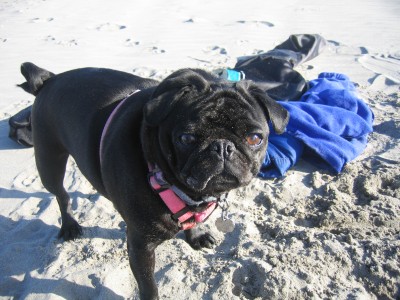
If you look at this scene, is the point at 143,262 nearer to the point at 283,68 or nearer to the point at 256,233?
the point at 256,233

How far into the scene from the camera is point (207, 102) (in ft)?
6.46

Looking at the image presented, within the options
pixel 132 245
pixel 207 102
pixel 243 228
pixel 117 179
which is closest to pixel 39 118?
pixel 117 179

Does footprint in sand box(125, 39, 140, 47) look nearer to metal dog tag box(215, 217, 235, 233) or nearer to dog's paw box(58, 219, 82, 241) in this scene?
dog's paw box(58, 219, 82, 241)

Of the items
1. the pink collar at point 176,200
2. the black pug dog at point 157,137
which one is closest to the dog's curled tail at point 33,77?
the black pug dog at point 157,137

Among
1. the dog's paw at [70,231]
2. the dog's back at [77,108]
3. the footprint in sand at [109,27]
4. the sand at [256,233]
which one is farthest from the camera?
the footprint in sand at [109,27]

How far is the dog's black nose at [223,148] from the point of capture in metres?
1.89

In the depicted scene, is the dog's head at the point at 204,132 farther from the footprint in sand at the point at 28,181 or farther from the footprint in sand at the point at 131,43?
the footprint in sand at the point at 131,43

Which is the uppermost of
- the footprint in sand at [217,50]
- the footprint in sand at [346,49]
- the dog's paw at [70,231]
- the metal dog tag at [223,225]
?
the metal dog tag at [223,225]

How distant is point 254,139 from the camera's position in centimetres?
202

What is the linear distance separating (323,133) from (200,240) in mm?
2035

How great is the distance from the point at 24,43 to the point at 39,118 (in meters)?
5.59

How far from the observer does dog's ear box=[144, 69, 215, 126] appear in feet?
6.22

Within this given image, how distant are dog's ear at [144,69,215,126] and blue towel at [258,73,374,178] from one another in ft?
6.77

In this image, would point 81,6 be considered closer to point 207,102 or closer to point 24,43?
point 24,43
